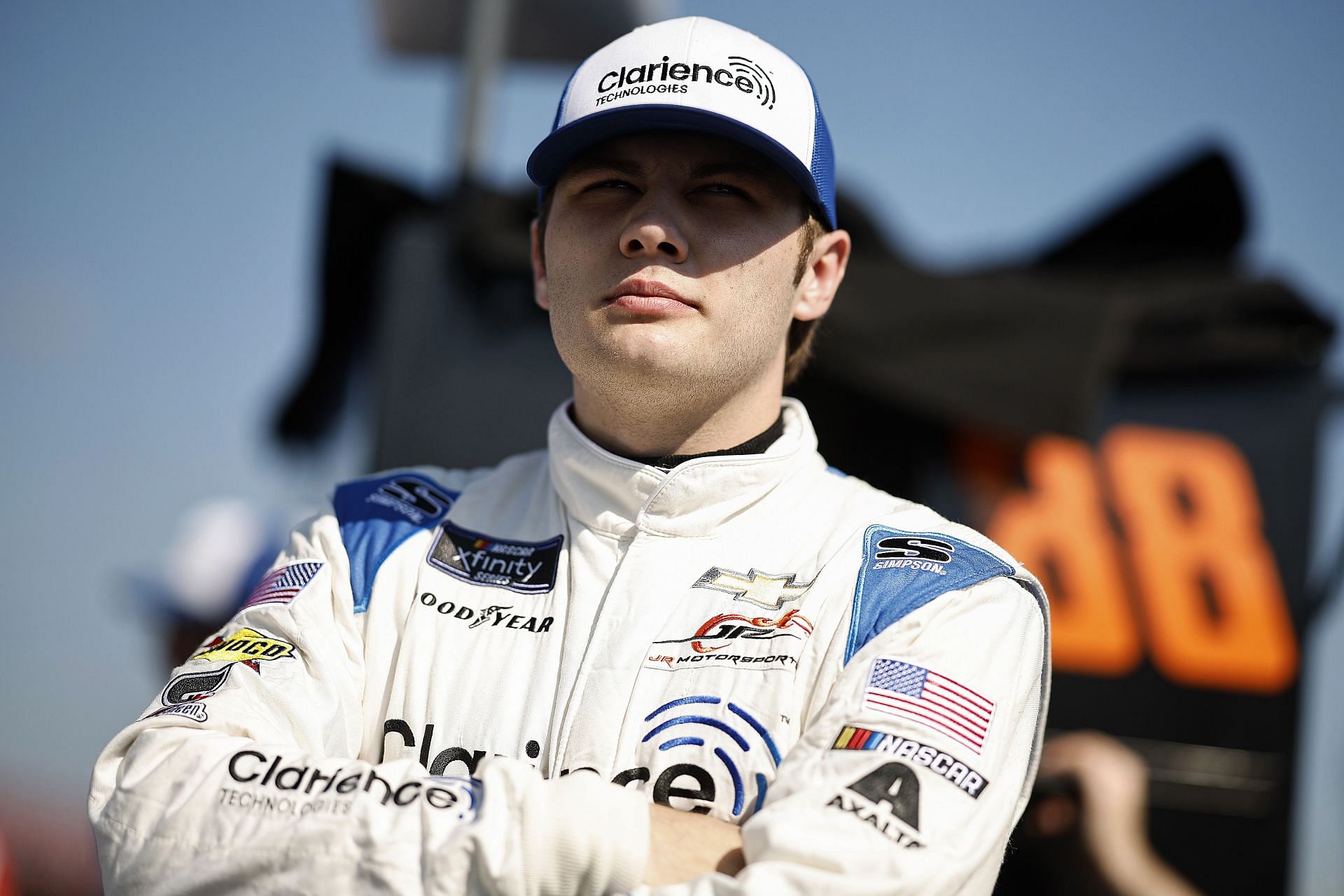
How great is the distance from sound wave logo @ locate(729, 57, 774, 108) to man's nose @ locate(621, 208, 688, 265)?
10.3 inches

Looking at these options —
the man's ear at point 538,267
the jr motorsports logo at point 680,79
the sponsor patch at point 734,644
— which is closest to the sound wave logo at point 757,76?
the jr motorsports logo at point 680,79

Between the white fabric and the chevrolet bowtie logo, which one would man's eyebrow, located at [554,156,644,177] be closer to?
the white fabric

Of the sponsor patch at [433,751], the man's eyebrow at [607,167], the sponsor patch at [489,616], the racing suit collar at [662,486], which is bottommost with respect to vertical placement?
the sponsor patch at [433,751]

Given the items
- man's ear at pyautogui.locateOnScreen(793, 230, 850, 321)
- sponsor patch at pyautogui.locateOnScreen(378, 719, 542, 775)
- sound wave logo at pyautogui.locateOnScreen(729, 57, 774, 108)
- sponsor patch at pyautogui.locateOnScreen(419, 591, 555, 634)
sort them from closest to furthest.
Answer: sponsor patch at pyautogui.locateOnScreen(378, 719, 542, 775)
sponsor patch at pyautogui.locateOnScreen(419, 591, 555, 634)
sound wave logo at pyautogui.locateOnScreen(729, 57, 774, 108)
man's ear at pyautogui.locateOnScreen(793, 230, 850, 321)

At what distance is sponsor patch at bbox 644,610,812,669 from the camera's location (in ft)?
5.59

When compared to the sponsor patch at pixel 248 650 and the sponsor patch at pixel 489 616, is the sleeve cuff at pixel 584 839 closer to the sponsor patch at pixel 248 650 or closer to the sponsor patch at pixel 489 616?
the sponsor patch at pixel 489 616

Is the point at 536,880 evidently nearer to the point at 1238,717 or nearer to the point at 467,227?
the point at 467,227

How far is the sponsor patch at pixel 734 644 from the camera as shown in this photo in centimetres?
170

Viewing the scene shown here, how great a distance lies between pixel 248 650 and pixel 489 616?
0.37m

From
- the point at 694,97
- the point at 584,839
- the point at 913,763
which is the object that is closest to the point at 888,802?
the point at 913,763

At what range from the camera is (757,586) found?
183 centimetres

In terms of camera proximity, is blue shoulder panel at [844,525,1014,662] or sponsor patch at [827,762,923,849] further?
blue shoulder panel at [844,525,1014,662]

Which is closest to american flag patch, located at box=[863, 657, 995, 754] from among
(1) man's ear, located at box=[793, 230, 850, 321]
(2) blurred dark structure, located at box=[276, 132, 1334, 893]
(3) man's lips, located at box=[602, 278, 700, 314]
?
(3) man's lips, located at box=[602, 278, 700, 314]

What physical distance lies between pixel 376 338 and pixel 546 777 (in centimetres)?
277
